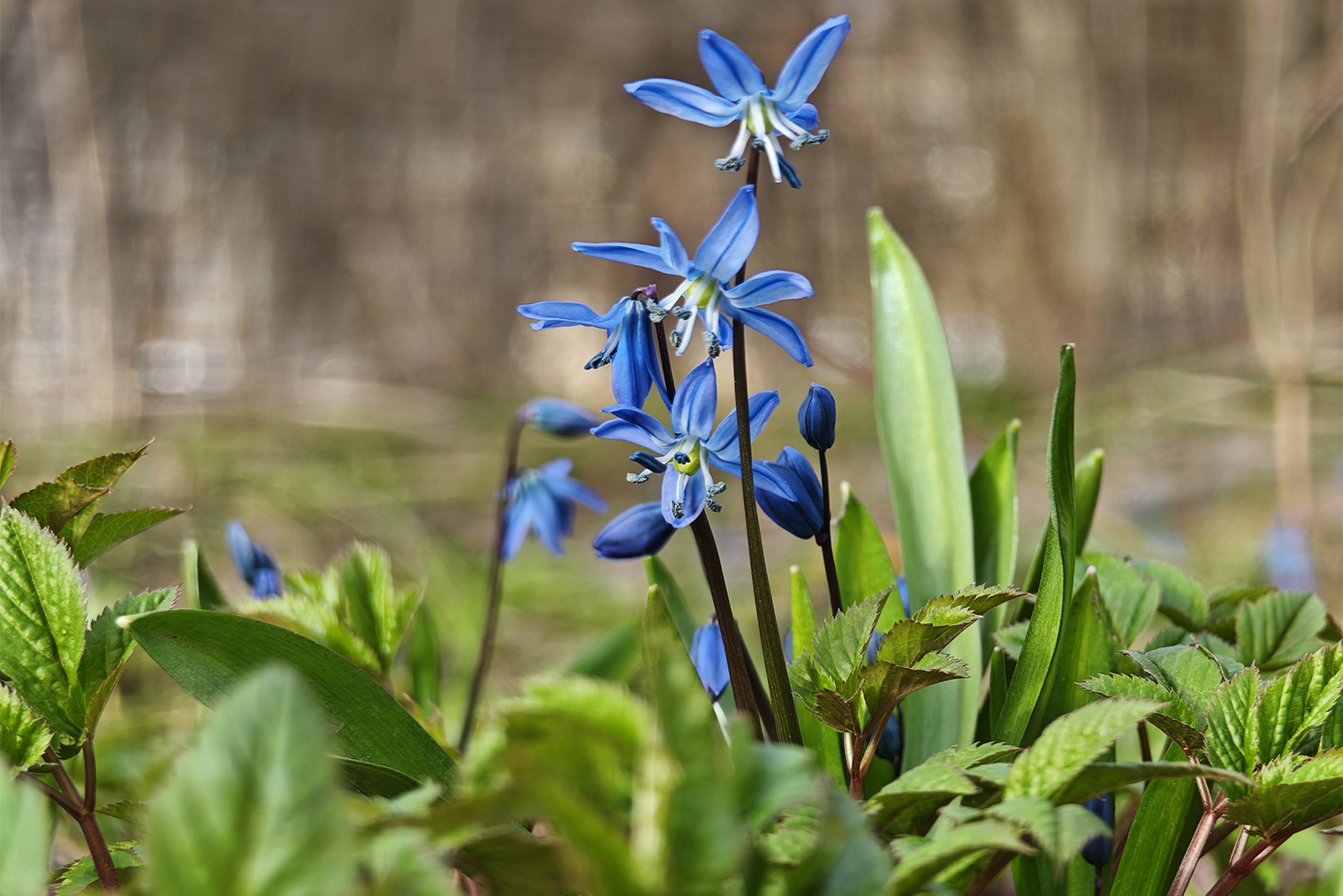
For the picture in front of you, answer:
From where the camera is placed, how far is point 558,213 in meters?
5.64

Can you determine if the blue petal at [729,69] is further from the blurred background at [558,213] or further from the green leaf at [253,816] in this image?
the blurred background at [558,213]

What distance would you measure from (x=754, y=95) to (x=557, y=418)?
638mm

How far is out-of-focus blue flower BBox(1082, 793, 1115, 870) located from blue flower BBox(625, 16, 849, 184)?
1.58ft

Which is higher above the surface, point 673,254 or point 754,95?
point 754,95


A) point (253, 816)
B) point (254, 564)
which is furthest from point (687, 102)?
point (254, 564)

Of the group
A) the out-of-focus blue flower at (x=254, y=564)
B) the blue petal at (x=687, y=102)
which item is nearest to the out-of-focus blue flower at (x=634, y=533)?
the blue petal at (x=687, y=102)

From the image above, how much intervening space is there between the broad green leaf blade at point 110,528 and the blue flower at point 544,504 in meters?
0.59

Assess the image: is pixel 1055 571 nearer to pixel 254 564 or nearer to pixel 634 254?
pixel 634 254

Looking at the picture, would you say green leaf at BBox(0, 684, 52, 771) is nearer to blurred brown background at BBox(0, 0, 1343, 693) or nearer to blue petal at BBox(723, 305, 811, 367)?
blue petal at BBox(723, 305, 811, 367)

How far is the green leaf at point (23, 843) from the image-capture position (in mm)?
326

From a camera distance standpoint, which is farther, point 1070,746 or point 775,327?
point 775,327

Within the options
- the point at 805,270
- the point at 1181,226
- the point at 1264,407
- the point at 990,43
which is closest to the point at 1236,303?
the point at 1181,226

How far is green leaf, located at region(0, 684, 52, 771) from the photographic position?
49 cm

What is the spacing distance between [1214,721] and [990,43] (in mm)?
5831
